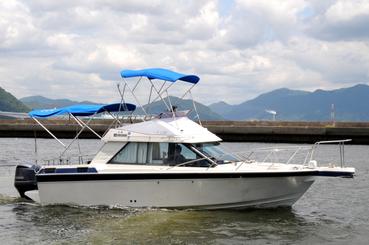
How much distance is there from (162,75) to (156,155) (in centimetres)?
250

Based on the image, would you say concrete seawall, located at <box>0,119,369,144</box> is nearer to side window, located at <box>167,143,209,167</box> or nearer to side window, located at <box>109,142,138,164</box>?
side window, located at <box>109,142,138,164</box>

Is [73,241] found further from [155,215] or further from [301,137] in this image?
[301,137]

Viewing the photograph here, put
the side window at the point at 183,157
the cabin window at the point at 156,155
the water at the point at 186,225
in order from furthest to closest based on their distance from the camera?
the cabin window at the point at 156,155
the side window at the point at 183,157
the water at the point at 186,225

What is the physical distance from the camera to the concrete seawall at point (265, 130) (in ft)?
164

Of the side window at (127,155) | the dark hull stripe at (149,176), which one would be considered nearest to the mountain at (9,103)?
the dark hull stripe at (149,176)

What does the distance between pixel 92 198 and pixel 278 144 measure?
115ft

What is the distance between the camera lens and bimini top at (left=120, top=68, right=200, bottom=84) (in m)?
18.0

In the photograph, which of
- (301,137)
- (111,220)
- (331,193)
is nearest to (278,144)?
(301,137)

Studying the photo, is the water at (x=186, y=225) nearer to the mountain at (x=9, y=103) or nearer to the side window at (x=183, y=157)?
the side window at (x=183, y=157)

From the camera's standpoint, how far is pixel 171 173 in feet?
55.0

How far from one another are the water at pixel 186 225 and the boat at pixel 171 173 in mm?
341

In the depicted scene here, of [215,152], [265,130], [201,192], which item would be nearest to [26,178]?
[201,192]

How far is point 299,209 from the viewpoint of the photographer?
59.6 ft

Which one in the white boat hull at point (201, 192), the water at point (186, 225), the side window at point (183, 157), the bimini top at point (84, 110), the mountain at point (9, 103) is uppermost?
the mountain at point (9, 103)
